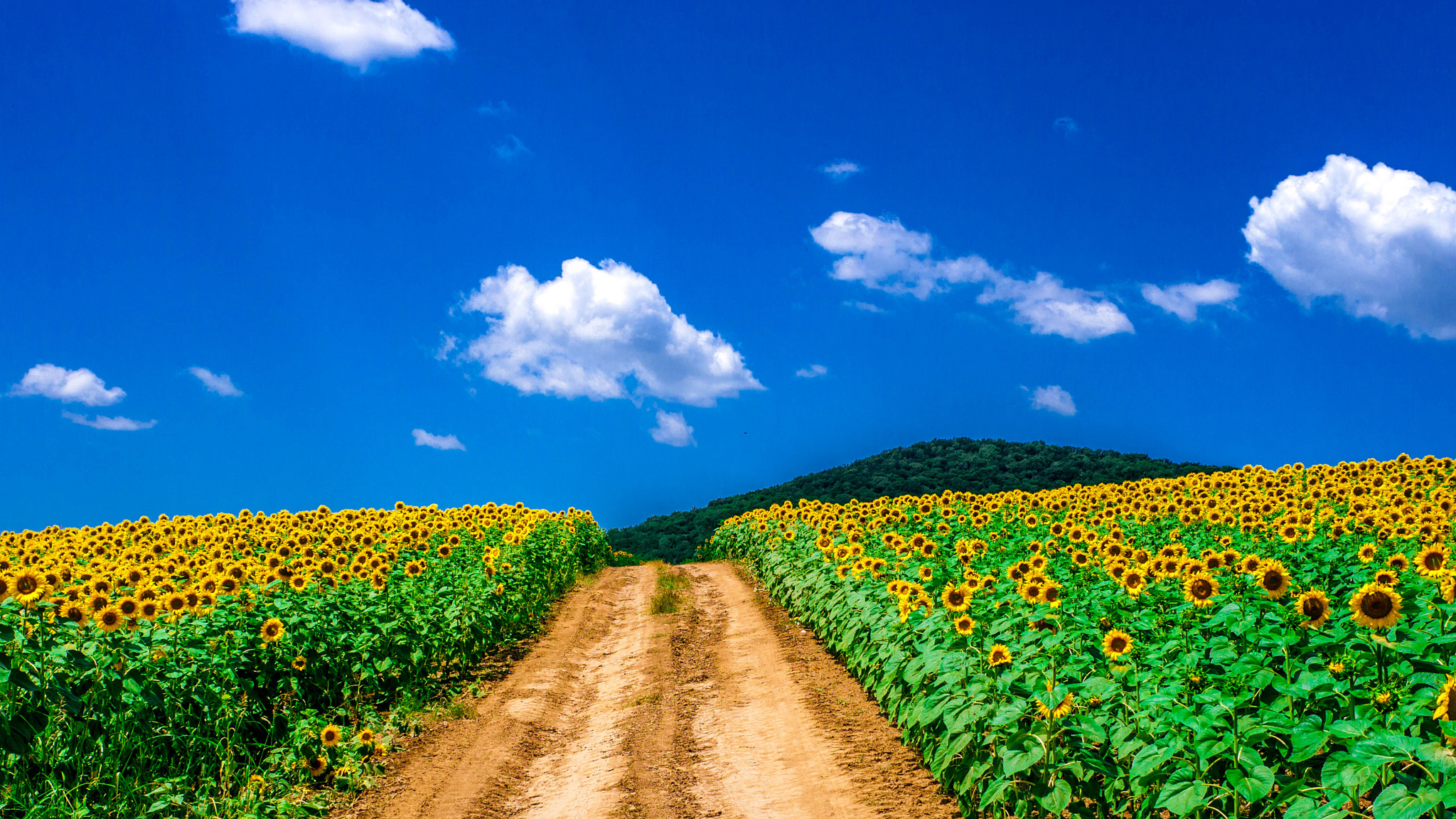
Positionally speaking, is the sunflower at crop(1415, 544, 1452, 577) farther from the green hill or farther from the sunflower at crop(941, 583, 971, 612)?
the green hill

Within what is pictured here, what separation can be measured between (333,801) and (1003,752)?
240 inches

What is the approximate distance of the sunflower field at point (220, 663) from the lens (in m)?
7.04

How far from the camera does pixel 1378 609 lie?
552 cm

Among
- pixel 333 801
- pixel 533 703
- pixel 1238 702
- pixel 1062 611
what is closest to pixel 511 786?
pixel 333 801

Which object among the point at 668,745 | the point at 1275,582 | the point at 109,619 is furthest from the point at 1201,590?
the point at 109,619

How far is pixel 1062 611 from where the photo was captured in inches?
309

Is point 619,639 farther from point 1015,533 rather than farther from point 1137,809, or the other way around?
point 1137,809

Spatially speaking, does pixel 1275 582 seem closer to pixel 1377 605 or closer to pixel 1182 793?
pixel 1377 605

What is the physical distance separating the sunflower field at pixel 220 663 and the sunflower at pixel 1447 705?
8186 mm

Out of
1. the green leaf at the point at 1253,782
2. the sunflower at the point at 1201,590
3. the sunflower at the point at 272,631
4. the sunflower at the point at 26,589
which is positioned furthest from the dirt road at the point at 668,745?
the sunflower at the point at 26,589

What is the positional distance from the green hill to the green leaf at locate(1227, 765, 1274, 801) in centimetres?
3739

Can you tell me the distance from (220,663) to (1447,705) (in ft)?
30.7

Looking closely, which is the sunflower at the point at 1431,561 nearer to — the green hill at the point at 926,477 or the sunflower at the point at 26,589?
the sunflower at the point at 26,589

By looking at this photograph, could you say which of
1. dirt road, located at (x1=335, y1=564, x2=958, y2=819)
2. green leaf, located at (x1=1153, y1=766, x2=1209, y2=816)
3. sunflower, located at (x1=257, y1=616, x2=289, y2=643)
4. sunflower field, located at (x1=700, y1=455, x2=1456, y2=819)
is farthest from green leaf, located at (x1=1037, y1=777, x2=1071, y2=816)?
sunflower, located at (x1=257, y1=616, x2=289, y2=643)
